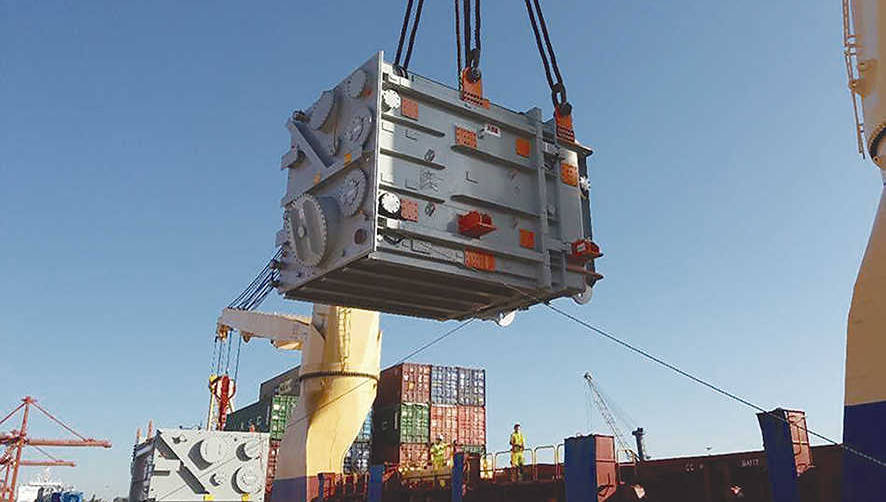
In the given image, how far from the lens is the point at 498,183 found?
39.5 ft

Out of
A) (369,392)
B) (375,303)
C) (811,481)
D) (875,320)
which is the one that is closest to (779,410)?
(811,481)

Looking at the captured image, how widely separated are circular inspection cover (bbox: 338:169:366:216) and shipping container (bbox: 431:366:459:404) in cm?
2467

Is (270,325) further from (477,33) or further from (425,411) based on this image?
(477,33)

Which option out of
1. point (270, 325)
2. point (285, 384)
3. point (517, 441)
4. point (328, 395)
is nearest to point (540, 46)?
point (517, 441)

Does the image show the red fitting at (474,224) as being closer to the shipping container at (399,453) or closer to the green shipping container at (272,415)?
the shipping container at (399,453)

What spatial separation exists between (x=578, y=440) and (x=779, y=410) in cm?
421

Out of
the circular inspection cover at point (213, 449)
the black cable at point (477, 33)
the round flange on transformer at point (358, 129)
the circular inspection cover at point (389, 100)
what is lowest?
the circular inspection cover at point (213, 449)

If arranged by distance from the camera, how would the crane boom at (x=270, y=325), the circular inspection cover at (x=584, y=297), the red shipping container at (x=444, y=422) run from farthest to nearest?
the red shipping container at (x=444, y=422) < the crane boom at (x=270, y=325) < the circular inspection cover at (x=584, y=297)

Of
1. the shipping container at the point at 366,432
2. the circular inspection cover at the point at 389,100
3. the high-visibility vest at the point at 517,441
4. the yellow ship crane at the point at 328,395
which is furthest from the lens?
the shipping container at the point at 366,432

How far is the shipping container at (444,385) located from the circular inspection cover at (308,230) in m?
23.9

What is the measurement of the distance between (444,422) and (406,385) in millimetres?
2573

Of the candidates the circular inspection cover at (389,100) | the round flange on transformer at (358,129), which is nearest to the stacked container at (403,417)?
the round flange on transformer at (358,129)

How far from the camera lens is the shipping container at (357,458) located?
3275cm

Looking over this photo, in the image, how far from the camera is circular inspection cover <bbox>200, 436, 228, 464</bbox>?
7363 millimetres
